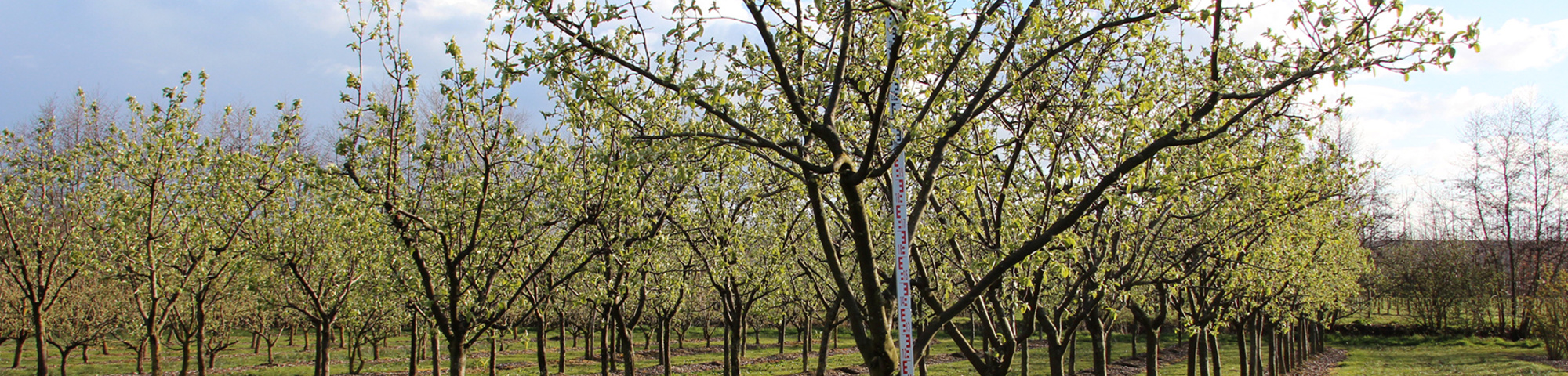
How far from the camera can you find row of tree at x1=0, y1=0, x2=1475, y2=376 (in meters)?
4.91

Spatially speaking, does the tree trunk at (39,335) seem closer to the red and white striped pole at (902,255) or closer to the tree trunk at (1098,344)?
the red and white striped pole at (902,255)

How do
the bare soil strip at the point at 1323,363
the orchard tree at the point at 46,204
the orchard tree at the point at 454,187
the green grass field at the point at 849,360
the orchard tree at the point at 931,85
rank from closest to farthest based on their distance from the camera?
the orchard tree at the point at 931,85, the orchard tree at the point at 454,187, the orchard tree at the point at 46,204, the bare soil strip at the point at 1323,363, the green grass field at the point at 849,360

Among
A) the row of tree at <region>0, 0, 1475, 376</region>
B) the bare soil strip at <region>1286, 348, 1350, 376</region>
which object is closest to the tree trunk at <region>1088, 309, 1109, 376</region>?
the row of tree at <region>0, 0, 1475, 376</region>

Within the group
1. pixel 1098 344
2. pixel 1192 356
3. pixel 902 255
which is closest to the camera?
pixel 902 255

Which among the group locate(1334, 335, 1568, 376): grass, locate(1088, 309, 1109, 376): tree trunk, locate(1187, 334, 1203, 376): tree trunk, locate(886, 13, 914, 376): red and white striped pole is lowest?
locate(1334, 335, 1568, 376): grass

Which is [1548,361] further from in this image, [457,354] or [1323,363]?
[457,354]

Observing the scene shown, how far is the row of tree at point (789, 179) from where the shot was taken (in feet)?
16.1

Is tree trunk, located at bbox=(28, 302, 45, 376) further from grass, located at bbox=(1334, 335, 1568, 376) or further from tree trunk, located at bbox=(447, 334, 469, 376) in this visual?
grass, located at bbox=(1334, 335, 1568, 376)

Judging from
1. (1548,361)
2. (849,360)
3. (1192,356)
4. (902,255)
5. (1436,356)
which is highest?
(902,255)

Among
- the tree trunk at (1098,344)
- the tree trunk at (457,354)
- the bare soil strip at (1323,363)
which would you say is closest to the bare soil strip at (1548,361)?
the bare soil strip at (1323,363)

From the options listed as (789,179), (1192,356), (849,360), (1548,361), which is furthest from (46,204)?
(1548,361)

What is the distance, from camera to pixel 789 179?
343 inches

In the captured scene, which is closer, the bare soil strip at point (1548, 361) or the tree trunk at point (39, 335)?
the tree trunk at point (39, 335)

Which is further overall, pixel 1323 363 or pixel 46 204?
pixel 1323 363
